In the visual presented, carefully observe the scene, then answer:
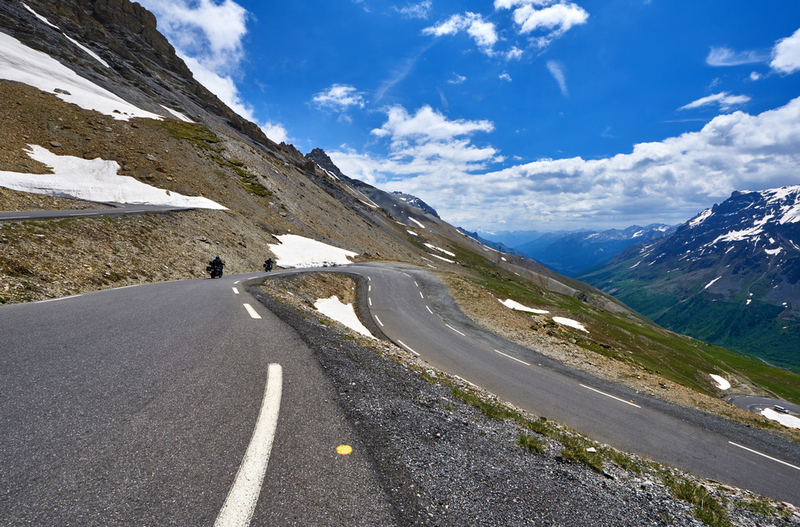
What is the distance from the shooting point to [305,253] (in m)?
43.4

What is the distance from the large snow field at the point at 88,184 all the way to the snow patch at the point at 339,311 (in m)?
24.5

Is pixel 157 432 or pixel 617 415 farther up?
pixel 157 432

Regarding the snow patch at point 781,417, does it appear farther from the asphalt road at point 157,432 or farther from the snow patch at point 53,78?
the snow patch at point 53,78

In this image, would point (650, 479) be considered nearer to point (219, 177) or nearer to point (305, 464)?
point (305, 464)

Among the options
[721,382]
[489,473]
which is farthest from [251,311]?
[721,382]

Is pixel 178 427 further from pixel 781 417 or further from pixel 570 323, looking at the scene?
pixel 781 417

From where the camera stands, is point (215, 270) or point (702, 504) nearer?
point (702, 504)

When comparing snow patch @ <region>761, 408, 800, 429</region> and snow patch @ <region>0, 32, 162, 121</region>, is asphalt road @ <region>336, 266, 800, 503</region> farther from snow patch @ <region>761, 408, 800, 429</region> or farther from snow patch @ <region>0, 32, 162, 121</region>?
snow patch @ <region>761, 408, 800, 429</region>

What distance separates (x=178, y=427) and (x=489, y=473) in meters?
3.87

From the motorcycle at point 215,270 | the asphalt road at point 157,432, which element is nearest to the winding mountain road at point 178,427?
the asphalt road at point 157,432

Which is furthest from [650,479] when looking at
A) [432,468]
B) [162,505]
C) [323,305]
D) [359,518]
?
[323,305]

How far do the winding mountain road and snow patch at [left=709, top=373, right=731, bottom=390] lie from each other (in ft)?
259

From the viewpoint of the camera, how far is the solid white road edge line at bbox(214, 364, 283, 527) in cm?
269

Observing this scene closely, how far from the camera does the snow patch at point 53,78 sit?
1729 inches
